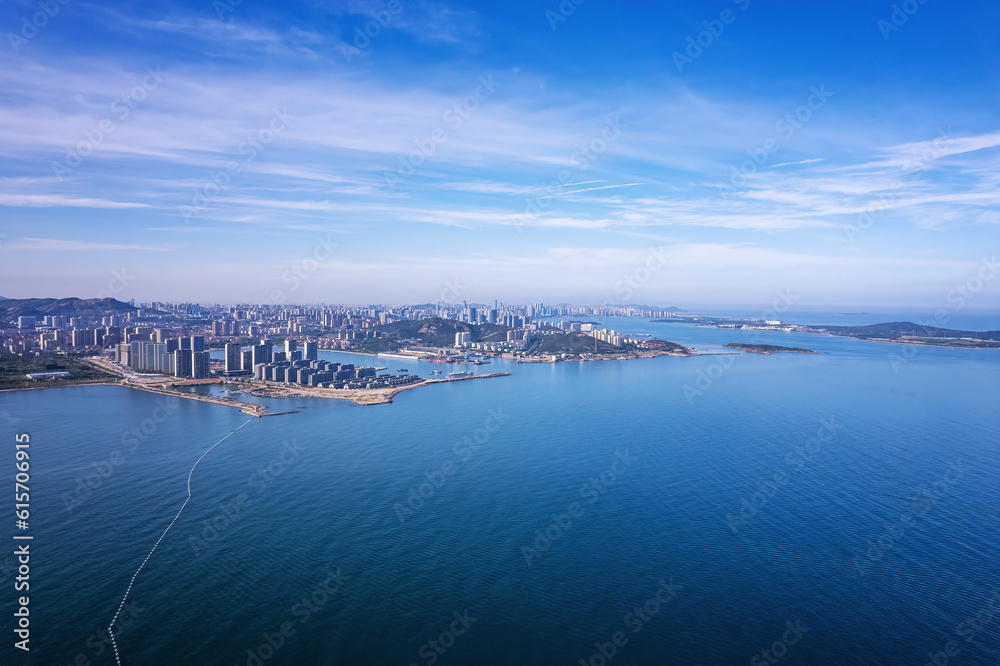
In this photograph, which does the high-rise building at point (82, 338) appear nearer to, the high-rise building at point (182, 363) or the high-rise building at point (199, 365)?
the high-rise building at point (182, 363)

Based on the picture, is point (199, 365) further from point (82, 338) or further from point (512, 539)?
point (512, 539)

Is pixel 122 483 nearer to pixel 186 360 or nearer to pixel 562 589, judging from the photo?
pixel 562 589

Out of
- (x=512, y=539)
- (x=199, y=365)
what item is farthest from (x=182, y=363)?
(x=512, y=539)

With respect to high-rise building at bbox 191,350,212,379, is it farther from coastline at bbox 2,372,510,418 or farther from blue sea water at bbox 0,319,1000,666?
blue sea water at bbox 0,319,1000,666

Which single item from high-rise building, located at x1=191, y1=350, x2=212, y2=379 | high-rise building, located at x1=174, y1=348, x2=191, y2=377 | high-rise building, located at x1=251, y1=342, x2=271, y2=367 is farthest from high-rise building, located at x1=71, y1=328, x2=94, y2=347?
high-rise building, located at x1=251, y1=342, x2=271, y2=367

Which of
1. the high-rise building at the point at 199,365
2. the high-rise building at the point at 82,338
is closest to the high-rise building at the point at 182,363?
the high-rise building at the point at 199,365

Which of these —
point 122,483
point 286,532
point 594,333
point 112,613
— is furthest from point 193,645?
point 594,333
